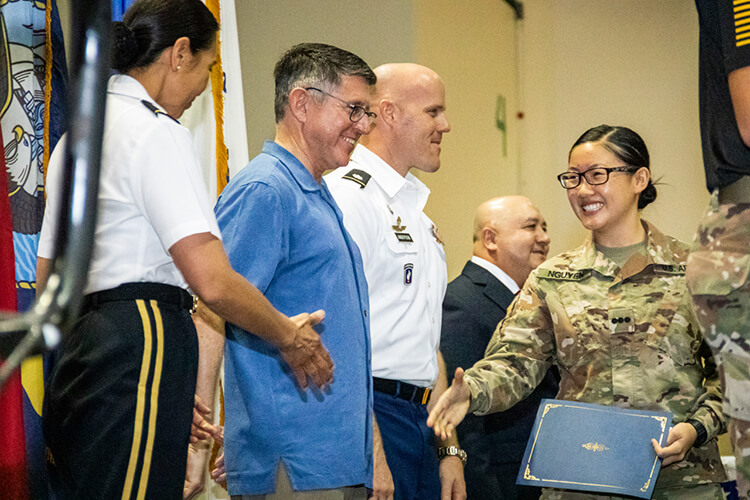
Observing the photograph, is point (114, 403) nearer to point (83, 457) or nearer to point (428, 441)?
point (83, 457)

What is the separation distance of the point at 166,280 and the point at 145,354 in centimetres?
15

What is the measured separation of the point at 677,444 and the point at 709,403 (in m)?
0.17

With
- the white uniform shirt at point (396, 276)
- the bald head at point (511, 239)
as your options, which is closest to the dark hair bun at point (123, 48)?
the white uniform shirt at point (396, 276)

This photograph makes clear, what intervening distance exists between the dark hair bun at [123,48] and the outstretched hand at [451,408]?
95cm

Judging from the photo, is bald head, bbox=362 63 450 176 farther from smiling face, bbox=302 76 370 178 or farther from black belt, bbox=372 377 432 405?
black belt, bbox=372 377 432 405

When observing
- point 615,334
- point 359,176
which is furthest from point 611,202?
point 359,176

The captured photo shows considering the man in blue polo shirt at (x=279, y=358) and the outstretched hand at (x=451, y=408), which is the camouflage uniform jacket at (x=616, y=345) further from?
the man in blue polo shirt at (x=279, y=358)

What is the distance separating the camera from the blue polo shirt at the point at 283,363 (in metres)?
1.53

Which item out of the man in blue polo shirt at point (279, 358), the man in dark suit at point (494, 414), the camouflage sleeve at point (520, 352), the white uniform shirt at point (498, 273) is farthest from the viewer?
the white uniform shirt at point (498, 273)

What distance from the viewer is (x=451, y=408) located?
1.92 metres

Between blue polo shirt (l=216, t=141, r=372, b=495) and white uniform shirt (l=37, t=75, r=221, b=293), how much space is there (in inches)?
8.4

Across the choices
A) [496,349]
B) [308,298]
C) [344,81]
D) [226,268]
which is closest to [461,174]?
[496,349]

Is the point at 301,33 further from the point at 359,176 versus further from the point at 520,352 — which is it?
the point at 520,352

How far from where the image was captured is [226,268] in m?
1.33
